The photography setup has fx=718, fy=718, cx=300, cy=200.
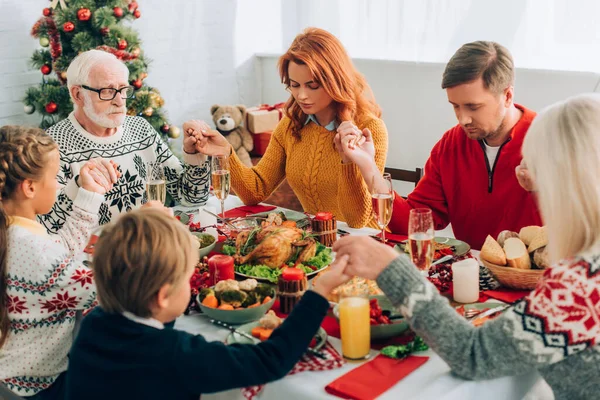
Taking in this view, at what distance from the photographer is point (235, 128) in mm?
4566

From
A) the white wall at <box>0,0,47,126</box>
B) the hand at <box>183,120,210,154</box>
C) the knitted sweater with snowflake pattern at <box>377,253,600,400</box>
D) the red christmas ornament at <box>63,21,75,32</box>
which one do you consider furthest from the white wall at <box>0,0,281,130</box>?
the knitted sweater with snowflake pattern at <box>377,253,600,400</box>

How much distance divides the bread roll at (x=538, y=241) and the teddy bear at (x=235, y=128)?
287cm

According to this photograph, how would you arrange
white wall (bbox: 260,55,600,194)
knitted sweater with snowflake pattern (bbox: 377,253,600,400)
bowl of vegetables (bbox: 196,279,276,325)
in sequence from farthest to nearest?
1. white wall (bbox: 260,55,600,194)
2. bowl of vegetables (bbox: 196,279,276,325)
3. knitted sweater with snowflake pattern (bbox: 377,253,600,400)

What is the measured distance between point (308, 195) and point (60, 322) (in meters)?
1.25

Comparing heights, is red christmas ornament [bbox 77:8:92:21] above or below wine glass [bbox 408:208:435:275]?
above

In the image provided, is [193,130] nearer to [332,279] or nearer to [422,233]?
[422,233]

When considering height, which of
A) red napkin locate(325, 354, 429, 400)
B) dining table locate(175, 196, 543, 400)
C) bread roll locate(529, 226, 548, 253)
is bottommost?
dining table locate(175, 196, 543, 400)

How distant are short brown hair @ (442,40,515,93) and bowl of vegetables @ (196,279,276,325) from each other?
97cm

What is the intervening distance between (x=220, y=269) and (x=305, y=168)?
1029 millimetres

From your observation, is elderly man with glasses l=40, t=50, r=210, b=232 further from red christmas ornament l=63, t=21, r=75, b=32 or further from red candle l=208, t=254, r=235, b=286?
red christmas ornament l=63, t=21, r=75, b=32

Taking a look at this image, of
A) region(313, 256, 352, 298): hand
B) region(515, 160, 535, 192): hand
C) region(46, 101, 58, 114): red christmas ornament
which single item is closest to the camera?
region(313, 256, 352, 298): hand

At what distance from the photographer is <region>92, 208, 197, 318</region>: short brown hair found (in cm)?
131

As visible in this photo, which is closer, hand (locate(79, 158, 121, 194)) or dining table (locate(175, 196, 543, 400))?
dining table (locate(175, 196, 543, 400))

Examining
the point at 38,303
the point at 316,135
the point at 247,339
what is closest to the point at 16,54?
the point at 316,135
